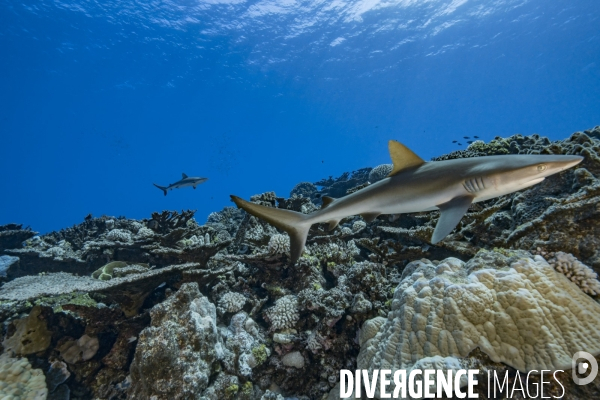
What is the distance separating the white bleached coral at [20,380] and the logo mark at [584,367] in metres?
6.01

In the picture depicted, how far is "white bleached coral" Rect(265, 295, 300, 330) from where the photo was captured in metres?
4.21

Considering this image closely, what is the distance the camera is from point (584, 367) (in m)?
2.26

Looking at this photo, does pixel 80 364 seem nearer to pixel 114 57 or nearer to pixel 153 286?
pixel 153 286

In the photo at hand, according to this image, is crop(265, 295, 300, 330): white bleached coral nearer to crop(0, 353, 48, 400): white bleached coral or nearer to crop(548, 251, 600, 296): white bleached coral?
crop(0, 353, 48, 400): white bleached coral

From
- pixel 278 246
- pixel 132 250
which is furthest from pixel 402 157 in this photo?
pixel 132 250

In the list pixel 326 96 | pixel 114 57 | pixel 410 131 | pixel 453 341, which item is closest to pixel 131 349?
pixel 453 341

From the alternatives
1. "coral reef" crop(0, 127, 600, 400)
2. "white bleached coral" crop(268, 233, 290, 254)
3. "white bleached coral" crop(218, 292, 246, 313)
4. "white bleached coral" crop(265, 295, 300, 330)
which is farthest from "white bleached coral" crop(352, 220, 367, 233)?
"white bleached coral" crop(218, 292, 246, 313)

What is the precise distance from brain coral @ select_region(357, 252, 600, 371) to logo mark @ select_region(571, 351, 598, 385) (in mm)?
42

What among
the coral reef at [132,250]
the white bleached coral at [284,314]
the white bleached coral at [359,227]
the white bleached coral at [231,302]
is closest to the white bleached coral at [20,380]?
the coral reef at [132,250]

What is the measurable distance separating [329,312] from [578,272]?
286cm

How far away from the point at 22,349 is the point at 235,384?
3.34 meters

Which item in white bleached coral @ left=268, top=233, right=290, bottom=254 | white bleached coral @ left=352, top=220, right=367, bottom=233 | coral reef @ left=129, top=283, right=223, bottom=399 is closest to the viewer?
coral reef @ left=129, top=283, right=223, bottom=399

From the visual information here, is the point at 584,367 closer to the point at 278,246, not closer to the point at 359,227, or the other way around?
the point at 278,246

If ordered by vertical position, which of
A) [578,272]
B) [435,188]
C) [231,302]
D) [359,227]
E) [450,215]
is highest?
[359,227]
